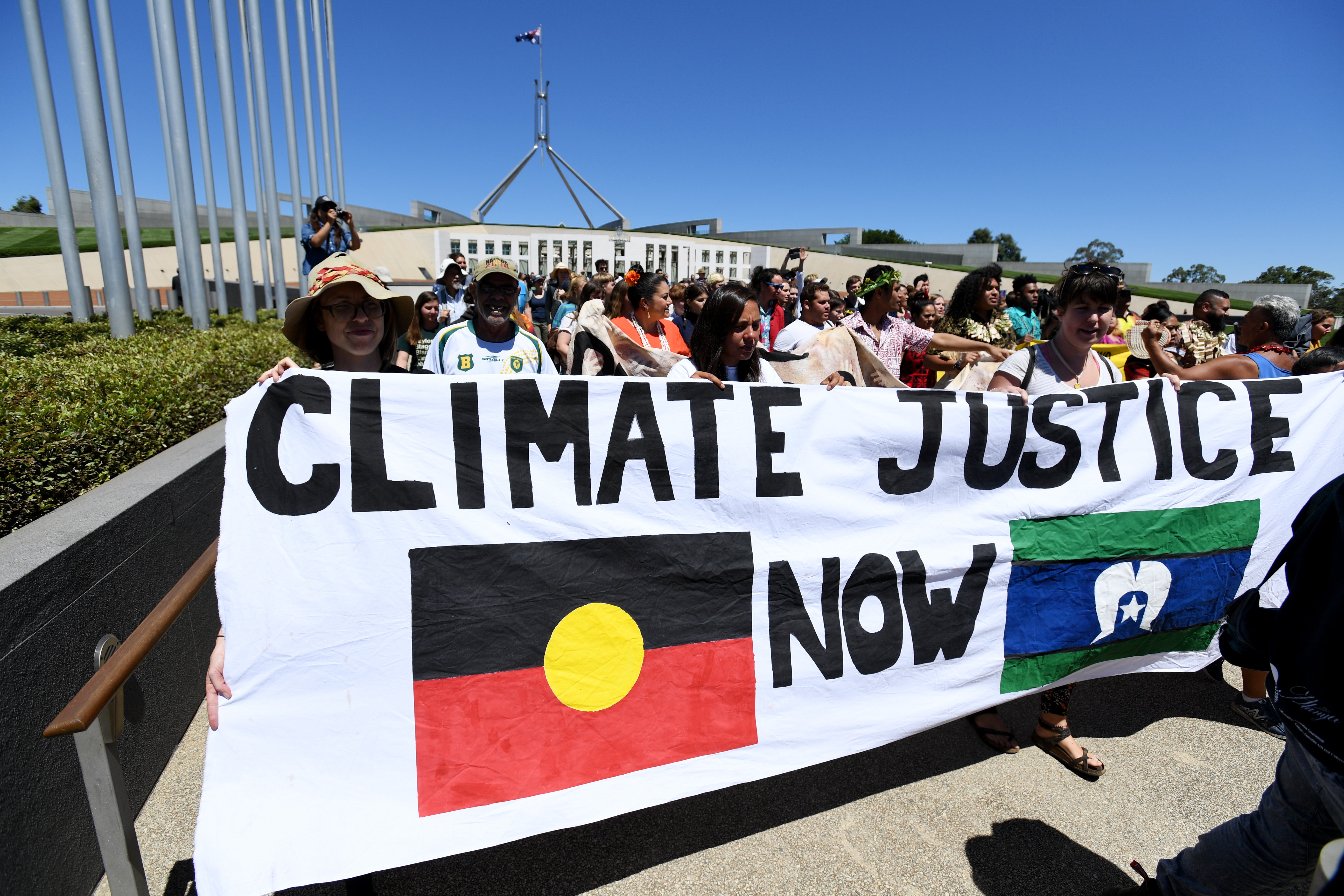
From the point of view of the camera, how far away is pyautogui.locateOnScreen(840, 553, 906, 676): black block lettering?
2316mm

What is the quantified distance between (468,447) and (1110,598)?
7.91ft

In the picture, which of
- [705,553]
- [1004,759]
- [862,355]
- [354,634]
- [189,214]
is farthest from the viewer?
[189,214]

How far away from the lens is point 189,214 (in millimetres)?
10070

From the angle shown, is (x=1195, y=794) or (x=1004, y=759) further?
(x=1004, y=759)

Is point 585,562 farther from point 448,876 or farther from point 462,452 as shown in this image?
point 448,876

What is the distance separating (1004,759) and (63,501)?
365 cm

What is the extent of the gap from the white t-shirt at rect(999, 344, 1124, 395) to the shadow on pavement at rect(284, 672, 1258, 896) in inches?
57.7

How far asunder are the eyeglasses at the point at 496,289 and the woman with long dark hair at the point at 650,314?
73 centimetres

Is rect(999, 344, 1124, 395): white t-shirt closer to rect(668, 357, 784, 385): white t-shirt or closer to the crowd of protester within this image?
the crowd of protester

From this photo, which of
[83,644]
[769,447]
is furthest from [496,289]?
[83,644]

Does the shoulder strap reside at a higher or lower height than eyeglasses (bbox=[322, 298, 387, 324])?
lower

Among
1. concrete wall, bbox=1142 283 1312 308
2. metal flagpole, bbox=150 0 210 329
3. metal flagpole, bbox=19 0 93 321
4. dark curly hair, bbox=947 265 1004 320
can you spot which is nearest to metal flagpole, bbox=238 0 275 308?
metal flagpole, bbox=150 0 210 329

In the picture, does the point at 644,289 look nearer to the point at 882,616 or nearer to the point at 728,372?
the point at 728,372

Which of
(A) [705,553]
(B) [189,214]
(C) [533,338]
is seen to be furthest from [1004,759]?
(B) [189,214]
